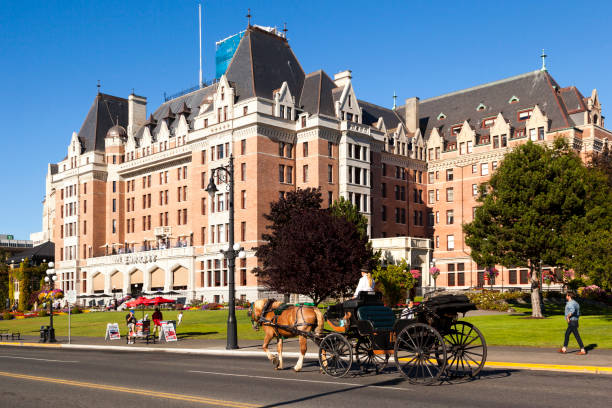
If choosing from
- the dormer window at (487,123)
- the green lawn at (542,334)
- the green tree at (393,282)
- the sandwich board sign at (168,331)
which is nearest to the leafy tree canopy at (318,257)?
the green tree at (393,282)

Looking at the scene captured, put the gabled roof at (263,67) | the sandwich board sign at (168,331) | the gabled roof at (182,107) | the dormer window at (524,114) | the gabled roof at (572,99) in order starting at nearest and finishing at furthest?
the sandwich board sign at (168,331) → the gabled roof at (263,67) → the gabled roof at (572,99) → the dormer window at (524,114) → the gabled roof at (182,107)

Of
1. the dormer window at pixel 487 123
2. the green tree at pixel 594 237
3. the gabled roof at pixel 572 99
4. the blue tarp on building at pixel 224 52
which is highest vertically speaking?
the blue tarp on building at pixel 224 52

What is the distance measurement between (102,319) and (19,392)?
1657 inches

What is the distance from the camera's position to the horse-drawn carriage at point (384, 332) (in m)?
13.5

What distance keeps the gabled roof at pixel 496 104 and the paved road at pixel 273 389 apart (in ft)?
205

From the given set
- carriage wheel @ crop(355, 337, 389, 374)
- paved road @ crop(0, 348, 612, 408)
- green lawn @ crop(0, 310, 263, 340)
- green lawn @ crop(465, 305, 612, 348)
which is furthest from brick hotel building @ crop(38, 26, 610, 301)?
carriage wheel @ crop(355, 337, 389, 374)

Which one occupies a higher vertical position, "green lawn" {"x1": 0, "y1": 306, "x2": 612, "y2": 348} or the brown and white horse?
the brown and white horse

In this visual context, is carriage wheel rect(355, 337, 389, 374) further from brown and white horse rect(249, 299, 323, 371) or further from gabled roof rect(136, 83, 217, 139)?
gabled roof rect(136, 83, 217, 139)

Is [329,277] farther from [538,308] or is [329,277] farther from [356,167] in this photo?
[356,167]

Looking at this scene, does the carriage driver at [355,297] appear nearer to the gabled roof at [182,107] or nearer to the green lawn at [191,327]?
the green lawn at [191,327]

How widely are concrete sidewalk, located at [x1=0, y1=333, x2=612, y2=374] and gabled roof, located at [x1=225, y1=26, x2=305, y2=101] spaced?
38928 mm

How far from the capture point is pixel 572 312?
19.2m

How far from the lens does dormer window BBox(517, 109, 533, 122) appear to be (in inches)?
2965

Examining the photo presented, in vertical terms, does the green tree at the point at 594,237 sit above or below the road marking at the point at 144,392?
above
